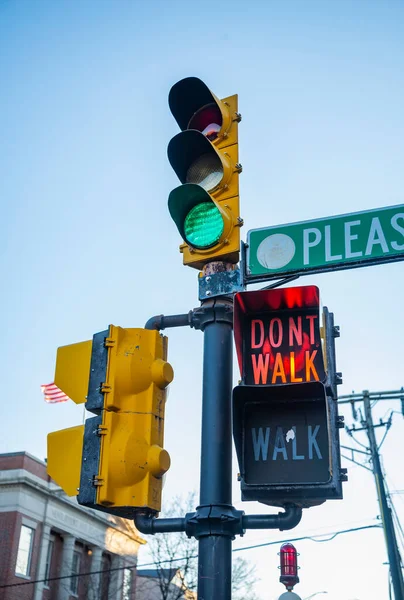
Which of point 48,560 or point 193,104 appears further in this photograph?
point 48,560

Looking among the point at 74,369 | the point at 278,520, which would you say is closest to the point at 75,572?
the point at 74,369

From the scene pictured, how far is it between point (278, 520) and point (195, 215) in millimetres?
1720

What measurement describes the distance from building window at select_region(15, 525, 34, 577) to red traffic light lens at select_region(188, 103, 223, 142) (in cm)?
3166

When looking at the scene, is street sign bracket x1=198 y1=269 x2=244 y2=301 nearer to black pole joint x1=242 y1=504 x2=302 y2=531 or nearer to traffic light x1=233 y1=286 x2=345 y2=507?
traffic light x1=233 y1=286 x2=345 y2=507

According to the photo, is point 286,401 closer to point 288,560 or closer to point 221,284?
point 221,284

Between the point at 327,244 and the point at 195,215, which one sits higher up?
the point at 195,215

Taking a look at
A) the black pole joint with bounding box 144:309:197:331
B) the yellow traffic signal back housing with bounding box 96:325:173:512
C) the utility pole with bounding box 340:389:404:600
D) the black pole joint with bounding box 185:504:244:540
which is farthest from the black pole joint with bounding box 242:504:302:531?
the utility pole with bounding box 340:389:404:600

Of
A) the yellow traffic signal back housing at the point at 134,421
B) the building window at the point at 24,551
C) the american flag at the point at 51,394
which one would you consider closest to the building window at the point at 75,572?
the building window at the point at 24,551

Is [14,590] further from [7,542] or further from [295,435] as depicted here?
[295,435]

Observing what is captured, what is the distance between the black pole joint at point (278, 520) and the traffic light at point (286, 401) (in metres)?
0.07

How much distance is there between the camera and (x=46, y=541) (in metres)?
35.3

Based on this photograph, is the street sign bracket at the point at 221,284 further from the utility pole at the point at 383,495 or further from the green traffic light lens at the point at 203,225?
the utility pole at the point at 383,495

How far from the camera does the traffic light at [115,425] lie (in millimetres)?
3383

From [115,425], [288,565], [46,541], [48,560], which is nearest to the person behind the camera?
[115,425]
